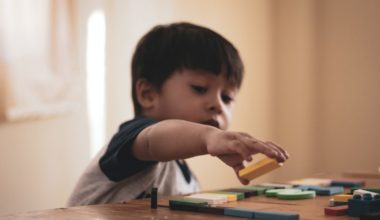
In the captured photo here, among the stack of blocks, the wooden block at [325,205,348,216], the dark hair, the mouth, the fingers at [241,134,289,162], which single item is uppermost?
the dark hair

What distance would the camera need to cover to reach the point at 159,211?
0.53 m

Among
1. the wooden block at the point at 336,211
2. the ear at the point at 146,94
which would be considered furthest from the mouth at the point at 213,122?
the wooden block at the point at 336,211

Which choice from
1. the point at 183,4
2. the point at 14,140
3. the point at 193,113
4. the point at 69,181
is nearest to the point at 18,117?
the point at 14,140

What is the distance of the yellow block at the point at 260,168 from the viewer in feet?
1.61

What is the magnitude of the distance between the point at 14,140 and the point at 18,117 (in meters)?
0.05

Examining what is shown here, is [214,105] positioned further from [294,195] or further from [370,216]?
[370,216]

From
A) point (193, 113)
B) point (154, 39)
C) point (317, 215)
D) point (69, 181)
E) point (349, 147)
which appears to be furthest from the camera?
point (349, 147)

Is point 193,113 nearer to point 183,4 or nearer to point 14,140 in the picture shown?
point 14,140

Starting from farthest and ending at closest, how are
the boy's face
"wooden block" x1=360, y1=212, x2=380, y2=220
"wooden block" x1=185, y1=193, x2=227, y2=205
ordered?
the boy's face, "wooden block" x1=185, y1=193, x2=227, y2=205, "wooden block" x1=360, y1=212, x2=380, y2=220

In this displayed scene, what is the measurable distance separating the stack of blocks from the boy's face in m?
0.44

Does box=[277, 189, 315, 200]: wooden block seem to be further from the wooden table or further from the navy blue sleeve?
the navy blue sleeve

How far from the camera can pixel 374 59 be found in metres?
1.87

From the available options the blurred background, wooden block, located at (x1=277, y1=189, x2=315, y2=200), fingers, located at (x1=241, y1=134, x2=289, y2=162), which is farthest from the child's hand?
the blurred background

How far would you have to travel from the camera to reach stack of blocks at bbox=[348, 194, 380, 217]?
0.46 metres
